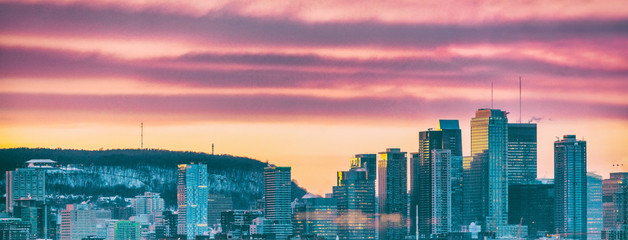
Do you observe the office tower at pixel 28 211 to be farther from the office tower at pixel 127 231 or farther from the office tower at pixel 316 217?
the office tower at pixel 316 217

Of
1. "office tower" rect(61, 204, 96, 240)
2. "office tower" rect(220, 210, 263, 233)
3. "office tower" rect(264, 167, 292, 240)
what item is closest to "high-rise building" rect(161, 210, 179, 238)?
"office tower" rect(220, 210, 263, 233)

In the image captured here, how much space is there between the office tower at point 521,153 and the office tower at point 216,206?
16.8 metres

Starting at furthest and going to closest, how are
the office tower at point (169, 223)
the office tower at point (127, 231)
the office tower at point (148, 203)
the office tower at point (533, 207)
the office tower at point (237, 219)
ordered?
the office tower at point (533, 207) < the office tower at point (169, 223) < the office tower at point (148, 203) < the office tower at point (237, 219) < the office tower at point (127, 231)

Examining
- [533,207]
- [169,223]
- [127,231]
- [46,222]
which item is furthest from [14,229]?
[533,207]

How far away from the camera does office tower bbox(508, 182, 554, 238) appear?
303 feet

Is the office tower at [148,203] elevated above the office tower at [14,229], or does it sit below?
above

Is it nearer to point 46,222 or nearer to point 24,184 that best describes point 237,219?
point 46,222

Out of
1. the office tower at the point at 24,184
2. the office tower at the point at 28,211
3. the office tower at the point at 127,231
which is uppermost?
the office tower at the point at 24,184

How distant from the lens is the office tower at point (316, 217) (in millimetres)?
90375

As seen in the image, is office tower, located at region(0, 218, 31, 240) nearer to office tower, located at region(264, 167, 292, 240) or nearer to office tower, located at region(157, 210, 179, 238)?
office tower, located at region(157, 210, 179, 238)

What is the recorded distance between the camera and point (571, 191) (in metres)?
92.1

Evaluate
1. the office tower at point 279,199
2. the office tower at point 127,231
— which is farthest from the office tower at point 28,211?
the office tower at point 279,199

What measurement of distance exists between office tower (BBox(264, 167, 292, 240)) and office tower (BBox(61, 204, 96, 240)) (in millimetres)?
9840

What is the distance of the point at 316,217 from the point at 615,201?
Answer: 55.7ft
